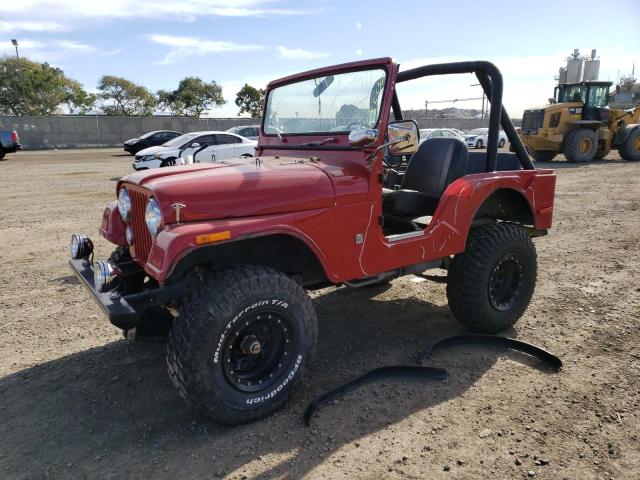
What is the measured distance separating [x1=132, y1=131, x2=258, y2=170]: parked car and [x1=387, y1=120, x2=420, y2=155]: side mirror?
9.57 metres

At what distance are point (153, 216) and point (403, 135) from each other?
192cm

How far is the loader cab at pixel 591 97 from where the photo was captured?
16609mm

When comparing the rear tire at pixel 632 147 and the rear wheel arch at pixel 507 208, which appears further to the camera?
the rear tire at pixel 632 147

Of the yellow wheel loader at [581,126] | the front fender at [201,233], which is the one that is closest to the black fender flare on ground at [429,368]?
the front fender at [201,233]

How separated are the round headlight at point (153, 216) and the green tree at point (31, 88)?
52399 mm

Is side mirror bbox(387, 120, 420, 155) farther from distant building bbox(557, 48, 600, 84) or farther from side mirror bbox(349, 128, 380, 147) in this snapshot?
distant building bbox(557, 48, 600, 84)

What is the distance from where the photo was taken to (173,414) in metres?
2.89

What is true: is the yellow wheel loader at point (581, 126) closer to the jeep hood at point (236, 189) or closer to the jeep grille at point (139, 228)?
the jeep hood at point (236, 189)

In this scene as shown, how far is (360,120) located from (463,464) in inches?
88.6

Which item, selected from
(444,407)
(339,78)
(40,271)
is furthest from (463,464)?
(40,271)

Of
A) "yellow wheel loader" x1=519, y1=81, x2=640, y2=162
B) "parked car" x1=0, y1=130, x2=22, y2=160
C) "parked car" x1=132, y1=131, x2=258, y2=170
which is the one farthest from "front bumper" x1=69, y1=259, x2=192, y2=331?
"parked car" x1=0, y1=130, x2=22, y2=160

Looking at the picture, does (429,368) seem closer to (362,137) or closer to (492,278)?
(492,278)

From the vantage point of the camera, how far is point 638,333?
385 centimetres

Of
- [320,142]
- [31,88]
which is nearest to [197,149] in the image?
[320,142]
